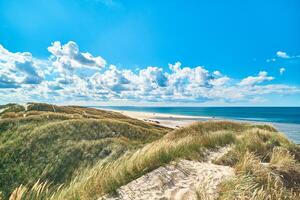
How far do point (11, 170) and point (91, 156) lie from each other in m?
6.06

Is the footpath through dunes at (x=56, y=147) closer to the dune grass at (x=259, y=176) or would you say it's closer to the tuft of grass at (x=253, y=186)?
the dune grass at (x=259, y=176)

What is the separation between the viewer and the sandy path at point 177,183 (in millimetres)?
8164

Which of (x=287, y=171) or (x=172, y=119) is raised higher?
(x=287, y=171)

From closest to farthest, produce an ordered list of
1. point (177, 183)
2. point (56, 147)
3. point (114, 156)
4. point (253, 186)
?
point (253, 186) → point (177, 183) → point (114, 156) → point (56, 147)

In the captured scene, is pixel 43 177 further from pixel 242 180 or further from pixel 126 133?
pixel 242 180

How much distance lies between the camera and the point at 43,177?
22.2m

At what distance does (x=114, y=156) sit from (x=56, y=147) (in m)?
6.21

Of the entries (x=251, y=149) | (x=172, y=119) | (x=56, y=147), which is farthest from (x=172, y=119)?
(x=251, y=149)

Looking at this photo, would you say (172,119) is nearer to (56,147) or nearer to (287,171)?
(56,147)

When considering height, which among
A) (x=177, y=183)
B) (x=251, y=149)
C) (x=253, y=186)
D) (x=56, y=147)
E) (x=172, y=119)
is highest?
(x=253, y=186)

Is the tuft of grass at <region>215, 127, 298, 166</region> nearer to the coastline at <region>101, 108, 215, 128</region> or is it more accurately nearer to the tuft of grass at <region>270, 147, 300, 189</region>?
the tuft of grass at <region>270, 147, 300, 189</region>

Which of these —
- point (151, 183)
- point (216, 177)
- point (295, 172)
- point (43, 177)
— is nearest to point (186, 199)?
point (151, 183)

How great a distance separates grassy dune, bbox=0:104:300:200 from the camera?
811 centimetres

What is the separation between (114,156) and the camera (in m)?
22.7
